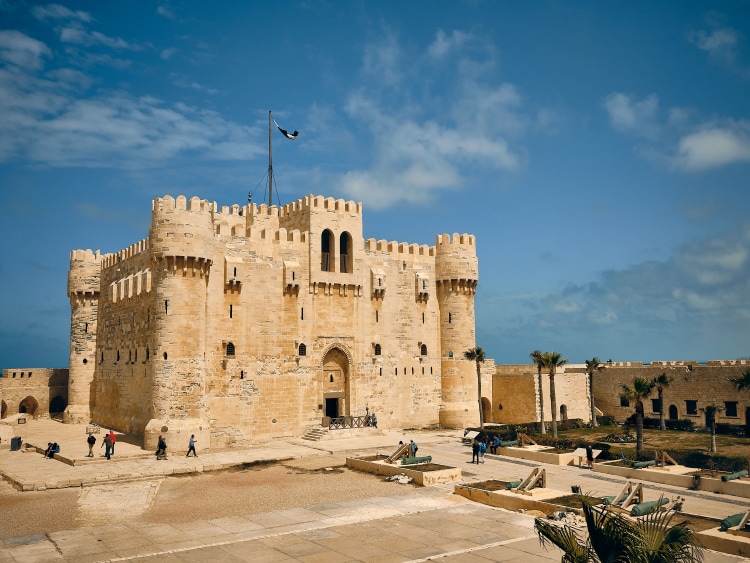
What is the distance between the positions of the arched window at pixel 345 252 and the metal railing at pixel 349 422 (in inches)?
355

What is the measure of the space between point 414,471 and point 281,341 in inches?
564

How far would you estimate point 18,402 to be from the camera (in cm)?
4847

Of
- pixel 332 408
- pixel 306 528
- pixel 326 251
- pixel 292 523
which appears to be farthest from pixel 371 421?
pixel 306 528

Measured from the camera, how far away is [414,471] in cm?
2456

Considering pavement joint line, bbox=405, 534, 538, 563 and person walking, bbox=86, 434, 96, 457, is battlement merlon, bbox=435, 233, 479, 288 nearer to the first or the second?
person walking, bbox=86, 434, 96, 457

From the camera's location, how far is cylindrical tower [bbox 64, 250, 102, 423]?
44656mm

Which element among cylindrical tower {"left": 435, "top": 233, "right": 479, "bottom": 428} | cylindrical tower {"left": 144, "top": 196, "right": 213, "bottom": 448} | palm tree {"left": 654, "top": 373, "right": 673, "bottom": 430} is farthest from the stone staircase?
palm tree {"left": 654, "top": 373, "right": 673, "bottom": 430}

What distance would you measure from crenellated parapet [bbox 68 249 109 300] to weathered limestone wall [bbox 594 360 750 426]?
130ft

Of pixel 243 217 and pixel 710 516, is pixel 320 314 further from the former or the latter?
pixel 710 516

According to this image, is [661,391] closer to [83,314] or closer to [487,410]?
[487,410]

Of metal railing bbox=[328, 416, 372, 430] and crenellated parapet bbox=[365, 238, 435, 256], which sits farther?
crenellated parapet bbox=[365, 238, 435, 256]

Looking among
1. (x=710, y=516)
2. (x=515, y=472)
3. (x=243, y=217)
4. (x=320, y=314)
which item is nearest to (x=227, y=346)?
(x=320, y=314)

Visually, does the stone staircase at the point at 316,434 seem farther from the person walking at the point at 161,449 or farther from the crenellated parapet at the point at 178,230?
the crenellated parapet at the point at 178,230

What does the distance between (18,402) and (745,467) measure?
48.4 metres
